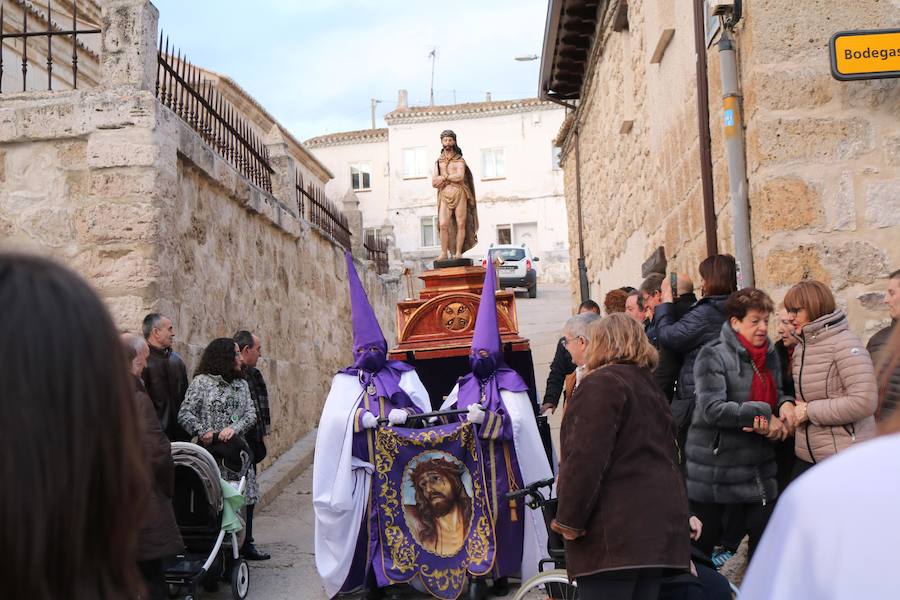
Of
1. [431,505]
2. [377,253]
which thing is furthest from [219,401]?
[377,253]

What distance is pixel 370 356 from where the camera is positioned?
215 inches

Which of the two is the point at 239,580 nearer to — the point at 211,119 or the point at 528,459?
the point at 528,459

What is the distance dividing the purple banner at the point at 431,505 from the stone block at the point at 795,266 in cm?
197

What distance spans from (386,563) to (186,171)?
12.2ft

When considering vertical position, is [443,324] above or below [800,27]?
below

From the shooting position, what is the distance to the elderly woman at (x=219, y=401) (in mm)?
5762

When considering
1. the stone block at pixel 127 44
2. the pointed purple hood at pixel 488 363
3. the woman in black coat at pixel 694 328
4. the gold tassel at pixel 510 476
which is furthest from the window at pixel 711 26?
the stone block at pixel 127 44

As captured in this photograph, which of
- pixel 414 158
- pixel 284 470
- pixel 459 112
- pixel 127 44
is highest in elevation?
pixel 459 112

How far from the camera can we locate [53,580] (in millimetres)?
1067

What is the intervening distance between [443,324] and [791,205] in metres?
2.67

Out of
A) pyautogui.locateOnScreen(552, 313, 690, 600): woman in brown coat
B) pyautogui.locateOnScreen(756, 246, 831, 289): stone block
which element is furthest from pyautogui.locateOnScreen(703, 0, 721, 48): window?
pyautogui.locateOnScreen(552, 313, 690, 600): woman in brown coat

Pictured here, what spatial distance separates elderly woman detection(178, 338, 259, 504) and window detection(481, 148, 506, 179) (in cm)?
3386

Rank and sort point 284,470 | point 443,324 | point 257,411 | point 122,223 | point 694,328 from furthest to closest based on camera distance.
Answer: point 284,470 → point 443,324 → point 122,223 → point 257,411 → point 694,328

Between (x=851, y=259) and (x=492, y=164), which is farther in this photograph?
(x=492, y=164)
